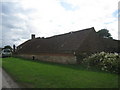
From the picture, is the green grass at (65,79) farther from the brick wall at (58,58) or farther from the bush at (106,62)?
the brick wall at (58,58)

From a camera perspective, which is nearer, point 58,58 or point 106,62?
point 106,62

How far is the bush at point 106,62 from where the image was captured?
12.9 metres

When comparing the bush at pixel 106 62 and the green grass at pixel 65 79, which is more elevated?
the bush at pixel 106 62

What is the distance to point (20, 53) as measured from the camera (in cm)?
4162

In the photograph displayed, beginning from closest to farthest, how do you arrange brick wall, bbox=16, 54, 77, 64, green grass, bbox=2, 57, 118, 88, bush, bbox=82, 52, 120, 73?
green grass, bbox=2, 57, 118, 88
bush, bbox=82, 52, 120, 73
brick wall, bbox=16, 54, 77, 64

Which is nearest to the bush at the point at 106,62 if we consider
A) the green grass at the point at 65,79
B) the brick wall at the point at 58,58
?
the green grass at the point at 65,79

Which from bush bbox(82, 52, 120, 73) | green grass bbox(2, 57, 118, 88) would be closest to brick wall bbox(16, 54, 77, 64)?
bush bbox(82, 52, 120, 73)

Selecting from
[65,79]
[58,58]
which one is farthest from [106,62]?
[58,58]

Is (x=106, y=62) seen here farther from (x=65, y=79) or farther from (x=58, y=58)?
(x=58, y=58)

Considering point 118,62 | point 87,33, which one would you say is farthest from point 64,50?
point 118,62

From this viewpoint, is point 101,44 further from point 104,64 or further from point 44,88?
point 44,88

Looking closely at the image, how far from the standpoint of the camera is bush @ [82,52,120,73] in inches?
509

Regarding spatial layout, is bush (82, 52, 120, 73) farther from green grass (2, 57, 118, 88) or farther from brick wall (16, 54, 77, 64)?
brick wall (16, 54, 77, 64)

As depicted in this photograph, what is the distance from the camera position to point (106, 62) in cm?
1430
